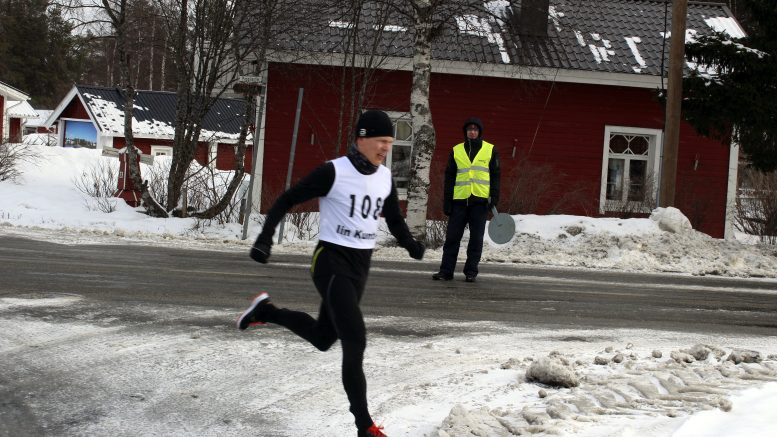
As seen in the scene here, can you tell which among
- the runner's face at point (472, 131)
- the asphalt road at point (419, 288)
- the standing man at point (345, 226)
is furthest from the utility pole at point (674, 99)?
the standing man at point (345, 226)

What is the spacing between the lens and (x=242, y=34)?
20.2 m

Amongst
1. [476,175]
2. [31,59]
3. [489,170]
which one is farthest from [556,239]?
[31,59]

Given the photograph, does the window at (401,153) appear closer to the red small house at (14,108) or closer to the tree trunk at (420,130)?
the tree trunk at (420,130)

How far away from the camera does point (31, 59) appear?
76.8 m

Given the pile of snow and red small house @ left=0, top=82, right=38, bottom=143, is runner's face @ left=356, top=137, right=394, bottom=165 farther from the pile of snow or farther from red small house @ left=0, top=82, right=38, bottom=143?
red small house @ left=0, top=82, right=38, bottom=143

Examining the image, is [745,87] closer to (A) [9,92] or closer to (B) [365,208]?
(B) [365,208]

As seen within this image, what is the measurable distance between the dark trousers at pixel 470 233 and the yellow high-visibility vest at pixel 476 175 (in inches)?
6.3

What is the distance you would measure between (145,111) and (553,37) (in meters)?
32.4

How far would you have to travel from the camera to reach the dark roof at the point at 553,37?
75.4ft

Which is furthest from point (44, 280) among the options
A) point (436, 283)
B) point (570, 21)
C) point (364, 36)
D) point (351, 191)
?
point (570, 21)

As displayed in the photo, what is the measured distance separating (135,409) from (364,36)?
17381 mm

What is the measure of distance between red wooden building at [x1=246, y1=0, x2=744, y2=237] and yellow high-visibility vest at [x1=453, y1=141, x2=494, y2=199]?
1025 centimetres

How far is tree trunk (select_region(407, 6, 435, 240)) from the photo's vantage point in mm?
17906

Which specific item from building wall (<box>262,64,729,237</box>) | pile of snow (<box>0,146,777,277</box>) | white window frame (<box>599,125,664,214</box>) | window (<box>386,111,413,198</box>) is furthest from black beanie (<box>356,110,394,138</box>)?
white window frame (<box>599,125,664,214</box>)
